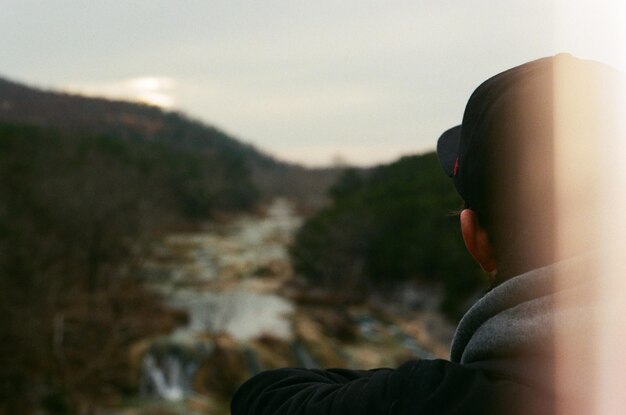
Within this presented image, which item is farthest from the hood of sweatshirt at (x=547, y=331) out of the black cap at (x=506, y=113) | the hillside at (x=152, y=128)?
the hillside at (x=152, y=128)

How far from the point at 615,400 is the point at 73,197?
16.3 m

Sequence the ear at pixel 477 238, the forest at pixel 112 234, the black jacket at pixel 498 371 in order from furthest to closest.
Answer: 1. the forest at pixel 112 234
2. the ear at pixel 477 238
3. the black jacket at pixel 498 371

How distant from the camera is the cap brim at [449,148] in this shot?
0.66m

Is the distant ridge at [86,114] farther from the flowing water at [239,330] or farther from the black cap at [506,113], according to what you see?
the black cap at [506,113]

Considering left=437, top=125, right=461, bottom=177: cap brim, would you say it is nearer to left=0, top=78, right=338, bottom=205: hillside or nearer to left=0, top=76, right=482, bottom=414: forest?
left=0, top=76, right=482, bottom=414: forest

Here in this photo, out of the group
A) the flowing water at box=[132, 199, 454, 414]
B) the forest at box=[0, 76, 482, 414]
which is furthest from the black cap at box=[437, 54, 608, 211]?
the flowing water at box=[132, 199, 454, 414]

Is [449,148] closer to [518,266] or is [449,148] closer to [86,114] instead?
[518,266]

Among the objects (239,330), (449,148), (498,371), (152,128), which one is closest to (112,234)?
(239,330)

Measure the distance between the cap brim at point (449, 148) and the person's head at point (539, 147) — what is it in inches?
2.6

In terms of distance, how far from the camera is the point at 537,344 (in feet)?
1.61

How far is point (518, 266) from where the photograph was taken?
58 centimetres

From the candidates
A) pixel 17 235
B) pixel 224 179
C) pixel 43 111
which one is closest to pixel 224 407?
pixel 17 235

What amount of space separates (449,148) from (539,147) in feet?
0.38

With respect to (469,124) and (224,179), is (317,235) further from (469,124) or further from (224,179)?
(469,124)
